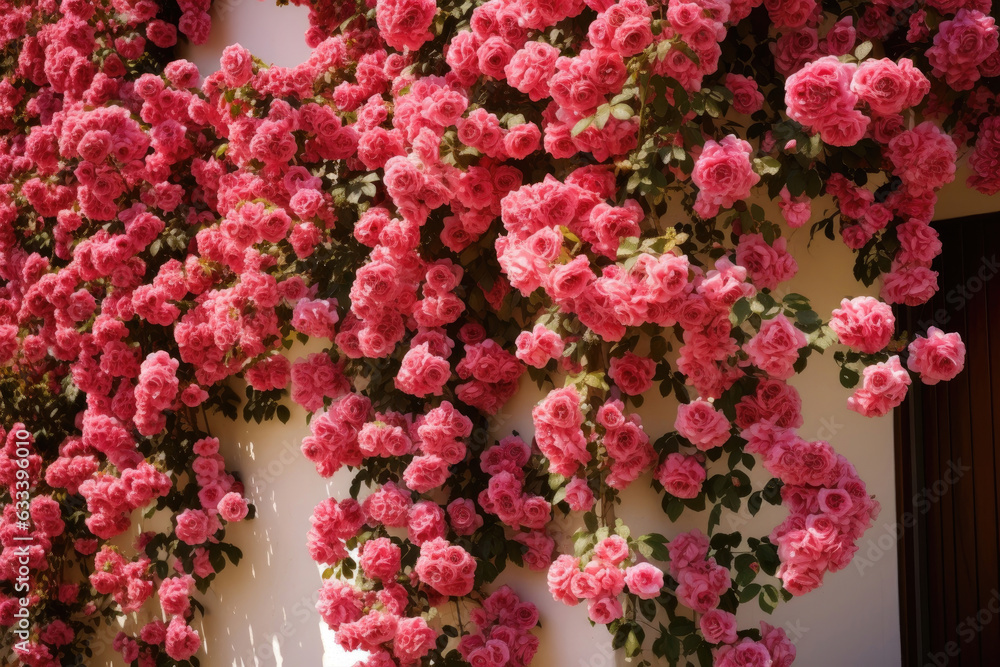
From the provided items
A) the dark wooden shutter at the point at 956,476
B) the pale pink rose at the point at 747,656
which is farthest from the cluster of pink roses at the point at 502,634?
the dark wooden shutter at the point at 956,476

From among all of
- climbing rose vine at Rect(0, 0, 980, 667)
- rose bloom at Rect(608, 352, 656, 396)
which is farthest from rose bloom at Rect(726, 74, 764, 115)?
rose bloom at Rect(608, 352, 656, 396)

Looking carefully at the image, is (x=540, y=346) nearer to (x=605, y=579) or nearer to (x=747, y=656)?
(x=605, y=579)

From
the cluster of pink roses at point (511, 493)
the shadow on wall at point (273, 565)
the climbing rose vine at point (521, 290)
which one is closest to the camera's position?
the climbing rose vine at point (521, 290)

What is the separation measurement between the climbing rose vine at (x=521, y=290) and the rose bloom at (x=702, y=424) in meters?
0.01

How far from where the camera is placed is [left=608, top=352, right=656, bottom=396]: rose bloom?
8.69 feet

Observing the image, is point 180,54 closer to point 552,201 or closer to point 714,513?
point 552,201

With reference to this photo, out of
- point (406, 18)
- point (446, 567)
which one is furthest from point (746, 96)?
point (446, 567)

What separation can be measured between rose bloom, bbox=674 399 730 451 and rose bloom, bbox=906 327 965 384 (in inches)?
23.2

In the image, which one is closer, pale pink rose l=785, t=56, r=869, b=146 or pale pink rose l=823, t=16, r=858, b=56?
pale pink rose l=785, t=56, r=869, b=146

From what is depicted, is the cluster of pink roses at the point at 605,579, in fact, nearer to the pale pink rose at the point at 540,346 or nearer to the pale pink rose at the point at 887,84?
the pale pink rose at the point at 540,346

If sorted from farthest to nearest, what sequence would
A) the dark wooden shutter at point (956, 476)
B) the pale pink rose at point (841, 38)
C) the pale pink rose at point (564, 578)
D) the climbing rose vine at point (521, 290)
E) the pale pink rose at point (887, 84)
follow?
the dark wooden shutter at point (956, 476) → the pale pink rose at point (841, 38) → the pale pink rose at point (564, 578) → the climbing rose vine at point (521, 290) → the pale pink rose at point (887, 84)

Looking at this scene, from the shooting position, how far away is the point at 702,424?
2473mm

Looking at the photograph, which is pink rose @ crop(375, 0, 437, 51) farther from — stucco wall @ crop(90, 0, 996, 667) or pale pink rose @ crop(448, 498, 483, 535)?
pale pink rose @ crop(448, 498, 483, 535)

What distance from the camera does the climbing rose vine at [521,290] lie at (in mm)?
2439
